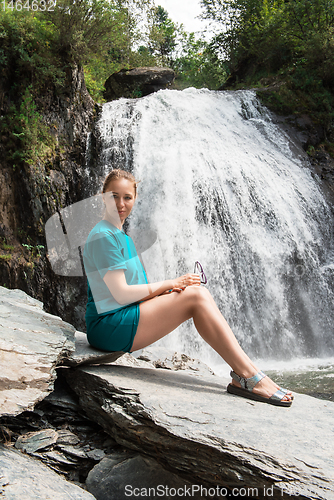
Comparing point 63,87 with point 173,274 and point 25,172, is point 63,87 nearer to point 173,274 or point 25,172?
point 25,172

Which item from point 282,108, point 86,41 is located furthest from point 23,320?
point 282,108

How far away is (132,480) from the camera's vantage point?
6.29 feet

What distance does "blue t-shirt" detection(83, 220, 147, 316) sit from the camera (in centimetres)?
227

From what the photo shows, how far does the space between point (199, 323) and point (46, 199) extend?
19.1ft

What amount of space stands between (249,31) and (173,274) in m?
12.8

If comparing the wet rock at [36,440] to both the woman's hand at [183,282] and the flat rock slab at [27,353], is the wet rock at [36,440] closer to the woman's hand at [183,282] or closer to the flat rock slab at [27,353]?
the flat rock slab at [27,353]

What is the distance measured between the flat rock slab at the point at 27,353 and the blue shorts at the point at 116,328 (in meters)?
0.21

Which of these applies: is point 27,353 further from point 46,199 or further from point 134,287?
point 46,199

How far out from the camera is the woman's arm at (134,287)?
7.36ft

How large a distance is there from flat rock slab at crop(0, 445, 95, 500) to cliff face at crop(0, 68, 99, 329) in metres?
5.23

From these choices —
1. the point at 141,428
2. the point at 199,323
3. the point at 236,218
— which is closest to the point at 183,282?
the point at 199,323

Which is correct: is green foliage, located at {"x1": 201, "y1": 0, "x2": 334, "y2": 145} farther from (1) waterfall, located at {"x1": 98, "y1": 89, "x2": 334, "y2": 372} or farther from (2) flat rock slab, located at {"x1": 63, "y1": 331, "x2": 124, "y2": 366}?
(2) flat rock slab, located at {"x1": 63, "y1": 331, "x2": 124, "y2": 366}

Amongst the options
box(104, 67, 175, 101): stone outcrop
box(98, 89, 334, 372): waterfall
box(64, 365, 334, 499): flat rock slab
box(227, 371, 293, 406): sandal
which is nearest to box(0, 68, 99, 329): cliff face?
box(98, 89, 334, 372): waterfall
